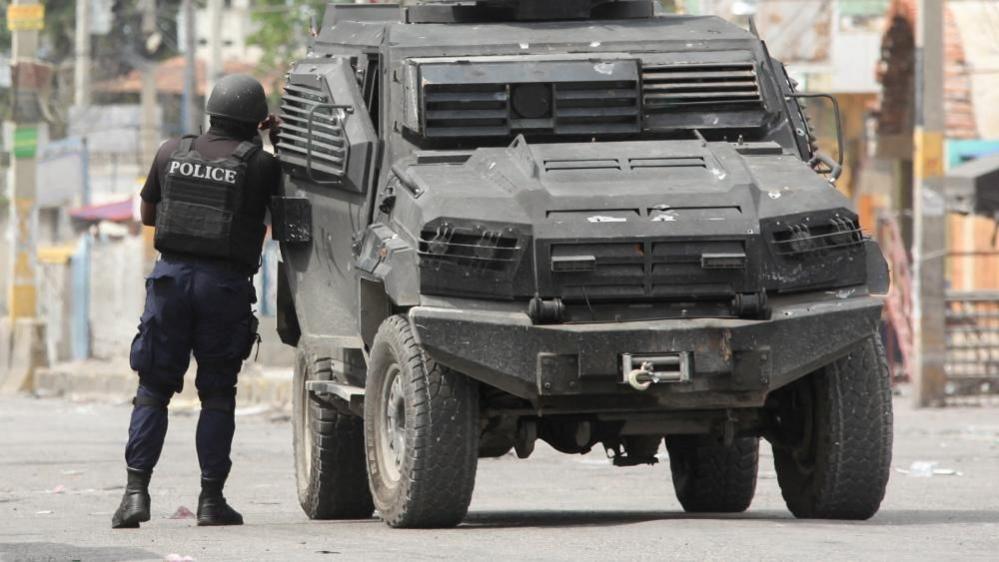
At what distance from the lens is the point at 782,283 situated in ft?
29.4

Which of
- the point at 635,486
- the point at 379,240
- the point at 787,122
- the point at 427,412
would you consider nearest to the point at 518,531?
the point at 427,412

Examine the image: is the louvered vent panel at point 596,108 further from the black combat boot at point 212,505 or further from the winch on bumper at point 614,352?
the black combat boot at point 212,505

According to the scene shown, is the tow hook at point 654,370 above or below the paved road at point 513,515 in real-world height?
above

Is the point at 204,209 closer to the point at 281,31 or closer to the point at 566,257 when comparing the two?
the point at 566,257

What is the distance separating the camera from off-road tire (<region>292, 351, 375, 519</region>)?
10859mm

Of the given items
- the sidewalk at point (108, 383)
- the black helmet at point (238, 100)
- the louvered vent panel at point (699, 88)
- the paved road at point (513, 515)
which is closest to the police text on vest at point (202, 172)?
the black helmet at point (238, 100)

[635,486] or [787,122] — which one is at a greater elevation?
[787,122]

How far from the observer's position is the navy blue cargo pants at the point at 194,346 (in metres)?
9.85

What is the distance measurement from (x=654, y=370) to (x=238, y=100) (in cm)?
247

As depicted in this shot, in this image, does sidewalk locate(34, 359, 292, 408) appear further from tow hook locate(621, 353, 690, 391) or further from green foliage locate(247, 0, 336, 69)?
green foliage locate(247, 0, 336, 69)

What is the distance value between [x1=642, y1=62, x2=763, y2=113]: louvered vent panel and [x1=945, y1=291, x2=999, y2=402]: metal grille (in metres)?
12.0

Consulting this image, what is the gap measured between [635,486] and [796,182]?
4.28 m

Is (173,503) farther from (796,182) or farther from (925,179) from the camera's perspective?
(925,179)

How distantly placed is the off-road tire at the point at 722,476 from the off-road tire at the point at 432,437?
2.09m
